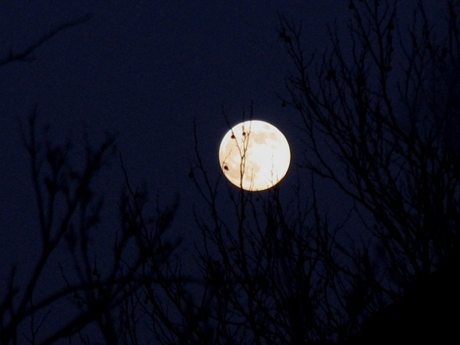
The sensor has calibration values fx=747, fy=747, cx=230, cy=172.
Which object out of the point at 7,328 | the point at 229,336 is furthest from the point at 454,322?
the point at 7,328

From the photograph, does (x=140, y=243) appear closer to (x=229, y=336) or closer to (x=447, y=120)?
(x=229, y=336)

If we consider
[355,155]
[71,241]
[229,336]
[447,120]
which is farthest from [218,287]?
[71,241]

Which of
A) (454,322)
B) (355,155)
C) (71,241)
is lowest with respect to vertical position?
(454,322)

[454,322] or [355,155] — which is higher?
[355,155]

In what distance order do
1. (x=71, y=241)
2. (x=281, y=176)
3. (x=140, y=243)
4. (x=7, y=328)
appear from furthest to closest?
(x=71, y=241) → (x=281, y=176) → (x=140, y=243) → (x=7, y=328)

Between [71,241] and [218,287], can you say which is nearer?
→ [218,287]

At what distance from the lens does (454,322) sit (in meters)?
6.52

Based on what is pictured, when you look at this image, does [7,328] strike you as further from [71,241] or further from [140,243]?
[71,241]

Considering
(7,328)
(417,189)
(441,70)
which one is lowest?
(7,328)

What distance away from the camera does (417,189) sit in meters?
6.56

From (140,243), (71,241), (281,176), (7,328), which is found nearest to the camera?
(7,328)

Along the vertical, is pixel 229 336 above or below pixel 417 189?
below

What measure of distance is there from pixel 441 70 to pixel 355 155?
3.67 feet

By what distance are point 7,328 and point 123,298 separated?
1110 millimetres
